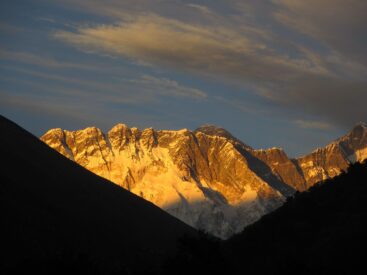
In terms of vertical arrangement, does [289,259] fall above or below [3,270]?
above

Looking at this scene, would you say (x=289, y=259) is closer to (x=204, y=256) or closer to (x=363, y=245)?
(x=204, y=256)

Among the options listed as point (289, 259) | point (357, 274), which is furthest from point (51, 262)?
point (357, 274)

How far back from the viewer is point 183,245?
144m

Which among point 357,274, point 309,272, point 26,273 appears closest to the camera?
point 309,272

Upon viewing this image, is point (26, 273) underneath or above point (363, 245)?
underneath

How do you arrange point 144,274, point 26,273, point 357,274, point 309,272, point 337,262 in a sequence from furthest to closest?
point 337,262 → point 357,274 → point 144,274 → point 26,273 → point 309,272

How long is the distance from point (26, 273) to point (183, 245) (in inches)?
1052

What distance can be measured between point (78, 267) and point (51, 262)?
271 inches

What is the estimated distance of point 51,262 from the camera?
141375 mm

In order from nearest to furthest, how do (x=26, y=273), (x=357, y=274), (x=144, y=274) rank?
(x=26, y=273)
(x=144, y=274)
(x=357, y=274)

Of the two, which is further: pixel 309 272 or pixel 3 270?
pixel 3 270

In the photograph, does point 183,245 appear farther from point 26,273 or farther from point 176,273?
point 26,273

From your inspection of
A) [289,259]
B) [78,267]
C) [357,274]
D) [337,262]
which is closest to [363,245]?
[337,262]

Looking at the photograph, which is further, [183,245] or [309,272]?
[183,245]
